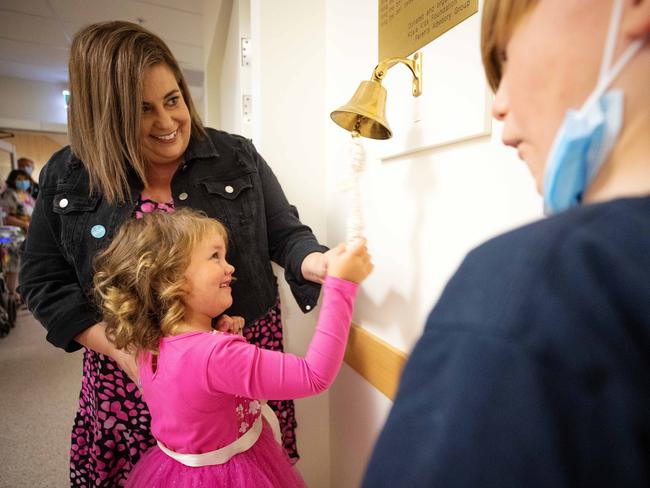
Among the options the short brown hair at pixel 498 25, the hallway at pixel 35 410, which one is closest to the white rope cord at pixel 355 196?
the short brown hair at pixel 498 25

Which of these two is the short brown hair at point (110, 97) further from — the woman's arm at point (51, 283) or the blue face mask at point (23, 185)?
the blue face mask at point (23, 185)

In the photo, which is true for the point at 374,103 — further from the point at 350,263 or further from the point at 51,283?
the point at 51,283

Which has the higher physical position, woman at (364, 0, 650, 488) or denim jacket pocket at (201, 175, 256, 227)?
denim jacket pocket at (201, 175, 256, 227)

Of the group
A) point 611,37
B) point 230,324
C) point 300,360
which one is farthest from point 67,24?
point 611,37

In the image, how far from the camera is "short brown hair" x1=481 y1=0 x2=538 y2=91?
309 millimetres

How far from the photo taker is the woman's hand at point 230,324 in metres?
0.86

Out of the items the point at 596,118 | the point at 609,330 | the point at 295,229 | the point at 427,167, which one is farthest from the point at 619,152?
the point at 295,229

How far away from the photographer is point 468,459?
0.20 meters

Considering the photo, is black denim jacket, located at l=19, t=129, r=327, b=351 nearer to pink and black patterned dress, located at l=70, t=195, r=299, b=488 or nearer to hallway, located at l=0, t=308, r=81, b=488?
pink and black patterned dress, located at l=70, t=195, r=299, b=488

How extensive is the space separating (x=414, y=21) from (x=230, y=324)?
79 centimetres

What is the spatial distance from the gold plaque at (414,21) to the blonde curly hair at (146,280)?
0.61 m

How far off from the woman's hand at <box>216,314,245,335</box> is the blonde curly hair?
0.36ft

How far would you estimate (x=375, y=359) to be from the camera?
0.94m

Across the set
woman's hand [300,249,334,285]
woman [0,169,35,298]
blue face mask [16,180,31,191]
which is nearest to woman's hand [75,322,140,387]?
woman's hand [300,249,334,285]
